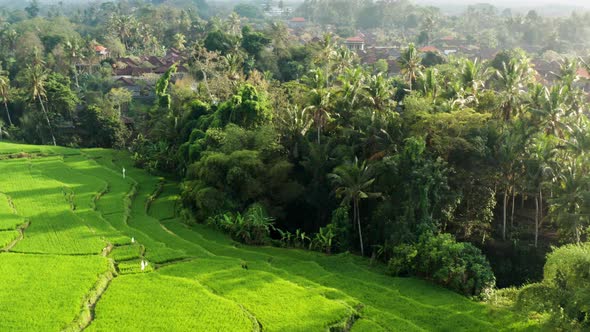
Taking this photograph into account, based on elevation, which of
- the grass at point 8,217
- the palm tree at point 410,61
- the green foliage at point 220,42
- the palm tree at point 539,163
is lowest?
the grass at point 8,217

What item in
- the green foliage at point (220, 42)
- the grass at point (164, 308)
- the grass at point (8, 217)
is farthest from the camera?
the green foliage at point (220, 42)

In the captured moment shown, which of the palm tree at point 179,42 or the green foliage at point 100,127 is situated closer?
the green foliage at point 100,127

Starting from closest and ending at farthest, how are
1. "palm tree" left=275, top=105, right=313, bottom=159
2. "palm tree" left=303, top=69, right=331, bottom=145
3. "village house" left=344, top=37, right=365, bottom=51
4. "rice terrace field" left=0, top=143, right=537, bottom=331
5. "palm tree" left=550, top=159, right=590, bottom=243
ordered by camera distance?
"rice terrace field" left=0, top=143, right=537, bottom=331
"palm tree" left=550, top=159, right=590, bottom=243
"palm tree" left=303, top=69, right=331, bottom=145
"palm tree" left=275, top=105, right=313, bottom=159
"village house" left=344, top=37, right=365, bottom=51

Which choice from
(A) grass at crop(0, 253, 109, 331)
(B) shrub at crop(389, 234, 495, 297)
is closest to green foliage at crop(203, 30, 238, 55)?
(A) grass at crop(0, 253, 109, 331)

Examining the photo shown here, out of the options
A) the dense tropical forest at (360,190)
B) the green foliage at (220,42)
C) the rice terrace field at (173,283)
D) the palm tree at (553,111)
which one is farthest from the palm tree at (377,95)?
the green foliage at (220,42)

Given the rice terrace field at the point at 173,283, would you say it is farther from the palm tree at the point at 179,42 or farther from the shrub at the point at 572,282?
the palm tree at the point at 179,42

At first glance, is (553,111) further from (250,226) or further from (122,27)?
(122,27)

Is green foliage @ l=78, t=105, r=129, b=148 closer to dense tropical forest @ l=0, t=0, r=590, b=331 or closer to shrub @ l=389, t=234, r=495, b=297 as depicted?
dense tropical forest @ l=0, t=0, r=590, b=331

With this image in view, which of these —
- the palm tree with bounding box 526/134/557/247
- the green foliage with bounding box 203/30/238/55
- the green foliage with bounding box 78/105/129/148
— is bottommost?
the green foliage with bounding box 78/105/129/148
